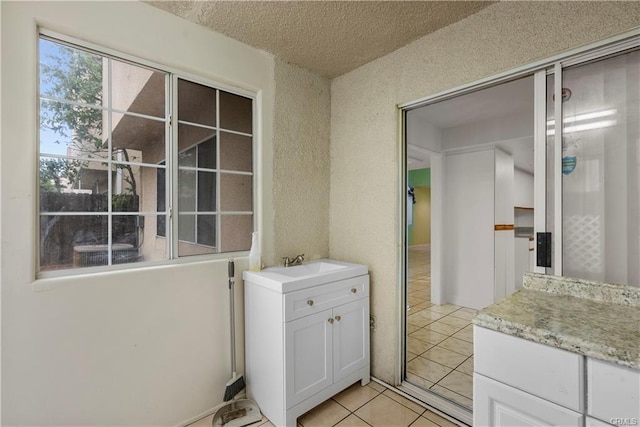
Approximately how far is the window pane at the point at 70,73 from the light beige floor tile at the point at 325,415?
220 cm

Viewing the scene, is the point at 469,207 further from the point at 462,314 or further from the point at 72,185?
the point at 72,185

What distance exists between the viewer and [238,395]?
6.44ft

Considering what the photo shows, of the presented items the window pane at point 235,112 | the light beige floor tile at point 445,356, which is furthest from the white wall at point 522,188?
the window pane at point 235,112

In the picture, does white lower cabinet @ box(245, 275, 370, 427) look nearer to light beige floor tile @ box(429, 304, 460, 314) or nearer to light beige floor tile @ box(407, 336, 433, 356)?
light beige floor tile @ box(407, 336, 433, 356)

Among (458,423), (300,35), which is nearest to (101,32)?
(300,35)

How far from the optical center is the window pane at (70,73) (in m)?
1.44

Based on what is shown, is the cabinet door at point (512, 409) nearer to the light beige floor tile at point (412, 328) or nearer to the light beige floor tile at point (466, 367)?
the light beige floor tile at point (466, 367)

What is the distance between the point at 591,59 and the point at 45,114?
2.69m

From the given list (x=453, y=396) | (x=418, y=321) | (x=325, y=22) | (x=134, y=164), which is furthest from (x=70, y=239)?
(x=418, y=321)

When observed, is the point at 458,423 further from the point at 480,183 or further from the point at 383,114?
the point at 480,183

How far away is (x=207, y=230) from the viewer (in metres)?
1.98

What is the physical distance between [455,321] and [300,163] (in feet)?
8.37

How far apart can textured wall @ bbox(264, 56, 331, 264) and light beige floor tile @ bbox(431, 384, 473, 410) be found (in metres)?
1.29

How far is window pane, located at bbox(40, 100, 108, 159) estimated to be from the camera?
144 centimetres
